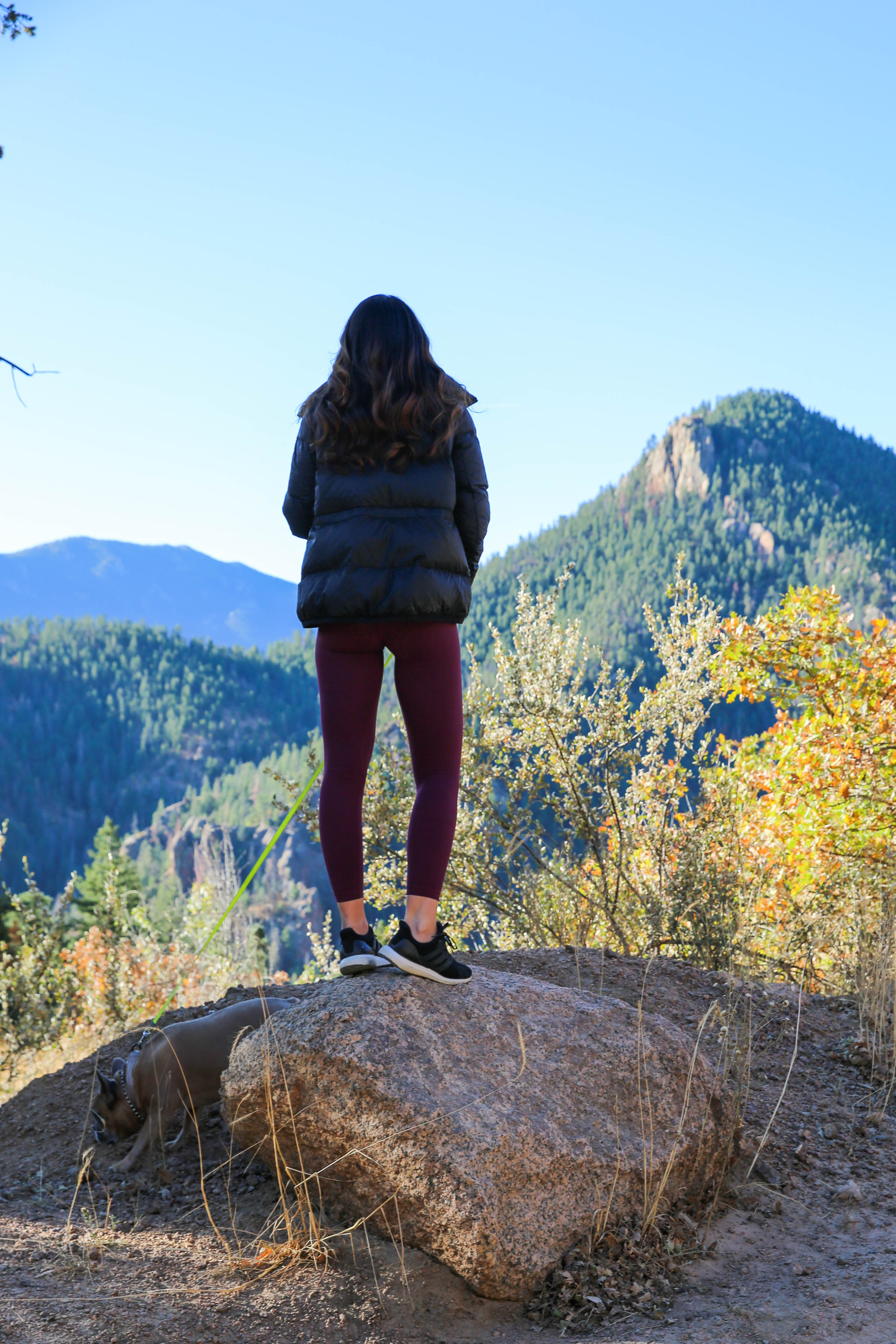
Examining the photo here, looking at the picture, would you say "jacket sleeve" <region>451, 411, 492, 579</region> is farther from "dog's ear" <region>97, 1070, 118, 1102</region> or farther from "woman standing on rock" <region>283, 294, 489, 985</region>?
"dog's ear" <region>97, 1070, 118, 1102</region>

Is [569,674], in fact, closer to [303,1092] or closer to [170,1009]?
[170,1009]

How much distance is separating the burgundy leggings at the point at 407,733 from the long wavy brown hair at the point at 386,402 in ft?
1.58

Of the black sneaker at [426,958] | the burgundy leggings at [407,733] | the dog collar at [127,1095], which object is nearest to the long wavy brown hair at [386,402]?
the burgundy leggings at [407,733]

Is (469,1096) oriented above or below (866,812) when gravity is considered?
below

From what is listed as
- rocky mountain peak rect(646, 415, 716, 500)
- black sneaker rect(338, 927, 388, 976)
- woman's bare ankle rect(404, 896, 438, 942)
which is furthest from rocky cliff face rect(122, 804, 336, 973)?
rocky mountain peak rect(646, 415, 716, 500)

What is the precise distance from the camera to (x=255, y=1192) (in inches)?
108

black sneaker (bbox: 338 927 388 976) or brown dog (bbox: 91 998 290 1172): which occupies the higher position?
black sneaker (bbox: 338 927 388 976)

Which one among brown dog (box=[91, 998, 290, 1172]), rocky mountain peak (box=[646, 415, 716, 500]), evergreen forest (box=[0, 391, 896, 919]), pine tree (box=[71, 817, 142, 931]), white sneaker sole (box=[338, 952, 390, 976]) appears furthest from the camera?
rocky mountain peak (box=[646, 415, 716, 500])

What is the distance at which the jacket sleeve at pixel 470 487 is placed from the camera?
263 centimetres

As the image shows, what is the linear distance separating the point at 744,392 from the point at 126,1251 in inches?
5161

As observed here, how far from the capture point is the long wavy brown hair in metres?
2.53

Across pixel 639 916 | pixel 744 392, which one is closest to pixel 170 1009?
pixel 639 916

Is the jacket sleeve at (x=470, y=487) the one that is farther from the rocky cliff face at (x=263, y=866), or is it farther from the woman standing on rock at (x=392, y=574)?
the rocky cliff face at (x=263, y=866)

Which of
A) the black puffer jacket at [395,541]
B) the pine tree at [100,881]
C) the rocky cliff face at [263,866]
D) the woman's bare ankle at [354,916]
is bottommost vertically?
the rocky cliff face at [263,866]
